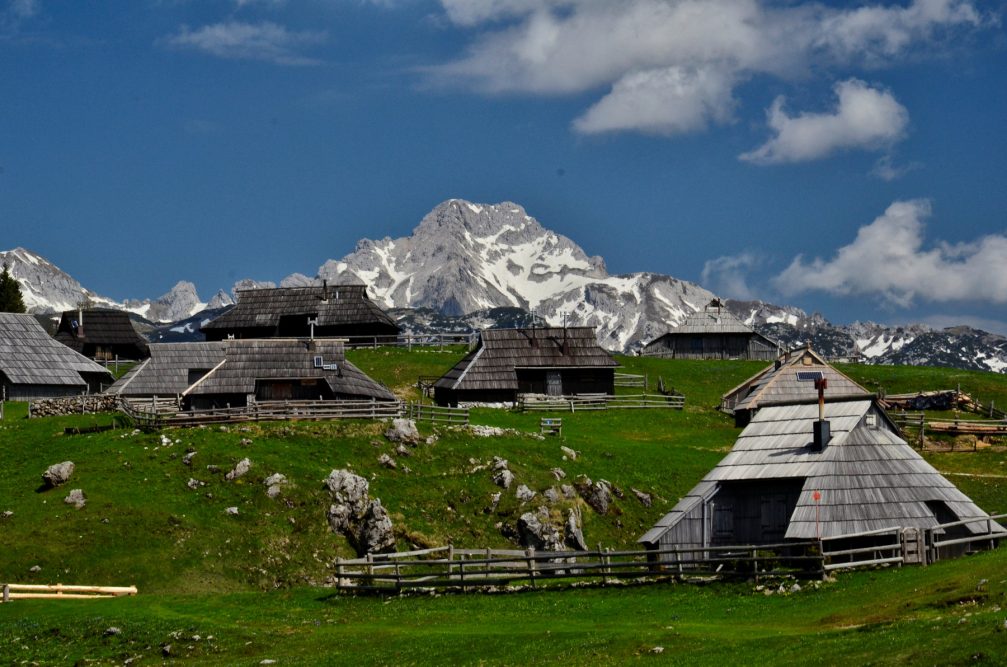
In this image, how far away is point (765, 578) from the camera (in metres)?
43.4

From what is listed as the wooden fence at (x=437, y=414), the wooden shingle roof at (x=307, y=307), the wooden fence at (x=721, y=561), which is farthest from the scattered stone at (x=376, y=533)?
the wooden shingle roof at (x=307, y=307)

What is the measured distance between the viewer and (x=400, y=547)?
193 feet

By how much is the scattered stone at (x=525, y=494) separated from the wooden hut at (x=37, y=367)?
37835 mm

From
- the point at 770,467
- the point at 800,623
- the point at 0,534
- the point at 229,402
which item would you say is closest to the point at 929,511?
the point at 770,467

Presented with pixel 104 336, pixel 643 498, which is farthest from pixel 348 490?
pixel 104 336

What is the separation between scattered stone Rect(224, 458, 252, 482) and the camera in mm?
60625

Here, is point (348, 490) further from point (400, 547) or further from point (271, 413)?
point (271, 413)

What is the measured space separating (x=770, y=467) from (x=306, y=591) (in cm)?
1629

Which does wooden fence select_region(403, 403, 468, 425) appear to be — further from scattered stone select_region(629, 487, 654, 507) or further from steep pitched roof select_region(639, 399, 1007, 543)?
steep pitched roof select_region(639, 399, 1007, 543)

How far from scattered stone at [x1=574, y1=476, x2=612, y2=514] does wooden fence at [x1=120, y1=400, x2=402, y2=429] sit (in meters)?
10.8

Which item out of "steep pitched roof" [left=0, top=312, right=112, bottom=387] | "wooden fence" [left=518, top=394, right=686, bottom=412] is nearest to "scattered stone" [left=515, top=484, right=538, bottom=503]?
"wooden fence" [left=518, top=394, right=686, bottom=412]

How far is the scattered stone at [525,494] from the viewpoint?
62.2 m

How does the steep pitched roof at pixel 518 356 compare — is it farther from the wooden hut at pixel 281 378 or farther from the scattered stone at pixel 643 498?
the scattered stone at pixel 643 498

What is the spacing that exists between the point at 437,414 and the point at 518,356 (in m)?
16.3
